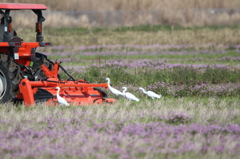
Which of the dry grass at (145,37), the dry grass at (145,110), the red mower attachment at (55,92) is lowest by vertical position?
the dry grass at (145,37)

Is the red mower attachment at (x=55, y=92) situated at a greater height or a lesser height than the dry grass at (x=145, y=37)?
greater

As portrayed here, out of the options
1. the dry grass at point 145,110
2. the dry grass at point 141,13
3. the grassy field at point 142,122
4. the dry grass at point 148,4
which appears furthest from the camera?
the dry grass at point 148,4

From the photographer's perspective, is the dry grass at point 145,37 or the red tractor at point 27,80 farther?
the dry grass at point 145,37

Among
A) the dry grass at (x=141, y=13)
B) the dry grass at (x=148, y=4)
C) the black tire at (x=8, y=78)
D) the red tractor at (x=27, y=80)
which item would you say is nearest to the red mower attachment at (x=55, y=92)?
the red tractor at (x=27, y=80)

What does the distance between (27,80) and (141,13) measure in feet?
98.0

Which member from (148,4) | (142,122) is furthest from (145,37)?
(142,122)

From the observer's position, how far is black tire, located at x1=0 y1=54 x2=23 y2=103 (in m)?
10.8

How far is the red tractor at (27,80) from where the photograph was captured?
10773mm

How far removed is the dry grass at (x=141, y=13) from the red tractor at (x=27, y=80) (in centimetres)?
A: 2455

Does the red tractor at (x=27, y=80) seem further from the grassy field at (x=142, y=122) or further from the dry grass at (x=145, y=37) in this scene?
the dry grass at (x=145, y=37)

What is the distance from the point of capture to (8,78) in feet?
35.3

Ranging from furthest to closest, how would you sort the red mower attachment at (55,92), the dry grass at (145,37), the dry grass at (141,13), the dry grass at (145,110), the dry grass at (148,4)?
1. the dry grass at (148,4)
2. the dry grass at (141,13)
3. the dry grass at (145,37)
4. the red mower attachment at (55,92)
5. the dry grass at (145,110)

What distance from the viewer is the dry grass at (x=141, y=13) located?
3709cm

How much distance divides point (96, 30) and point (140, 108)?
79.4 feet
